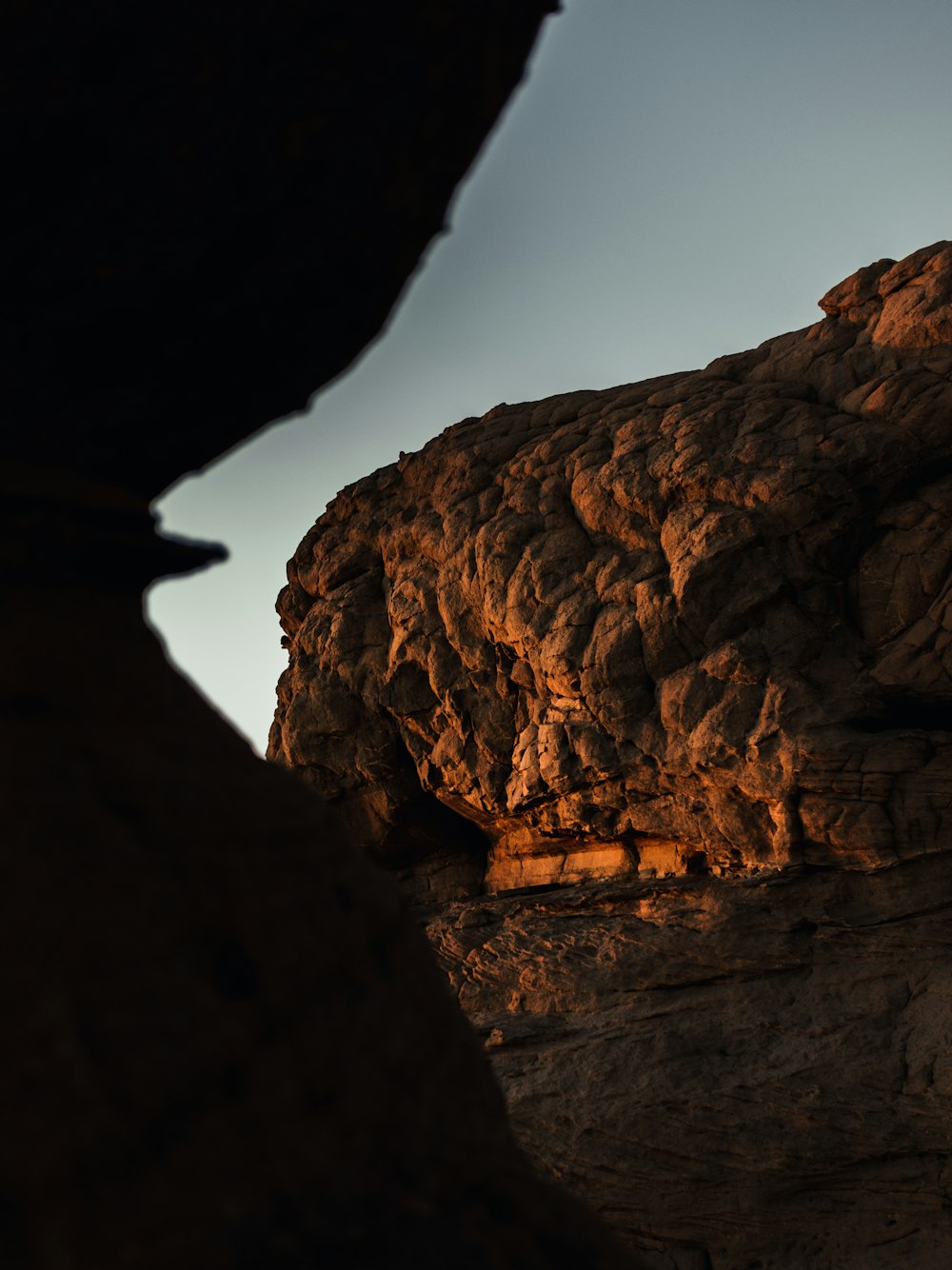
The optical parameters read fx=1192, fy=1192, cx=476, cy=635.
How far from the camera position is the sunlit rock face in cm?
1016

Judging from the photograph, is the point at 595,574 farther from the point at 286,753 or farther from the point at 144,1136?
the point at 144,1136

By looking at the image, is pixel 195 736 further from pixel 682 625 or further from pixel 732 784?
pixel 682 625

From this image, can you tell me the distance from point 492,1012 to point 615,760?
2.77m

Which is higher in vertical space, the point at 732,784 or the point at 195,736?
the point at 195,736

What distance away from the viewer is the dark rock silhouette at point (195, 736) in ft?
6.60

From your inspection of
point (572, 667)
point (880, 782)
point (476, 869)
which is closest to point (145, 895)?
point (880, 782)

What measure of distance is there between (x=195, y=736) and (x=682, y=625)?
28.5 ft

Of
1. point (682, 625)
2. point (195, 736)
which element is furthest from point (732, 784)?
point (195, 736)

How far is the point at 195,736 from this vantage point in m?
2.68

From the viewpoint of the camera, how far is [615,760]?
1129cm

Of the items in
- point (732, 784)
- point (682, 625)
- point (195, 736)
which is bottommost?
point (732, 784)

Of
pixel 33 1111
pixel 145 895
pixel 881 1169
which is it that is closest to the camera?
pixel 33 1111

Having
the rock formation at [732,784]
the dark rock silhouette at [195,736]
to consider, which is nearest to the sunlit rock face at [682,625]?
the rock formation at [732,784]

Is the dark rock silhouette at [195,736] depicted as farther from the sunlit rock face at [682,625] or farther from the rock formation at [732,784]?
the sunlit rock face at [682,625]
